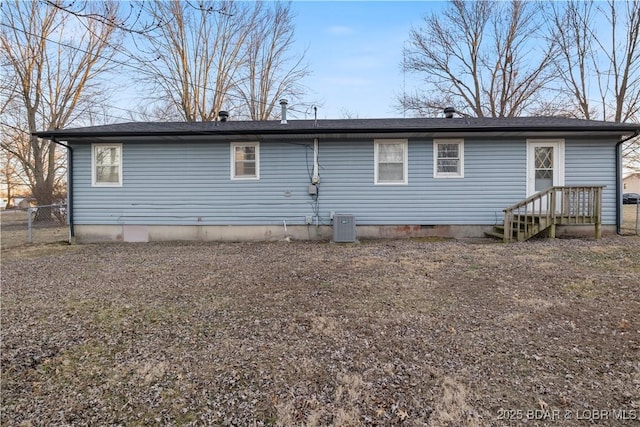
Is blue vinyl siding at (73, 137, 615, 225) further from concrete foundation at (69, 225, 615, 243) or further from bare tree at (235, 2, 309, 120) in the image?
bare tree at (235, 2, 309, 120)

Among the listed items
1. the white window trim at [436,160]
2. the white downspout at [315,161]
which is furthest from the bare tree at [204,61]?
the white window trim at [436,160]

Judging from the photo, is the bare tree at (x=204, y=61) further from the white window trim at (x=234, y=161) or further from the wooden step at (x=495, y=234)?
the wooden step at (x=495, y=234)

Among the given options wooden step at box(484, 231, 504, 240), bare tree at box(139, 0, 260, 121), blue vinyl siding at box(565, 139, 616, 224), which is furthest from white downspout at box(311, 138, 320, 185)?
bare tree at box(139, 0, 260, 121)

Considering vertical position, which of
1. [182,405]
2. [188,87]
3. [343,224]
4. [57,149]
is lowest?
[182,405]

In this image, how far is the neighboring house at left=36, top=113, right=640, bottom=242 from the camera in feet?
27.3

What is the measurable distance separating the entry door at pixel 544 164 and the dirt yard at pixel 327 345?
329 cm

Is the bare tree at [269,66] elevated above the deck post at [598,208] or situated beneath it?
elevated above

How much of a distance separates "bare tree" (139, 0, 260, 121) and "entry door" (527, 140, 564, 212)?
16.9 metres

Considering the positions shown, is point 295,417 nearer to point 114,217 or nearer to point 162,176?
point 162,176

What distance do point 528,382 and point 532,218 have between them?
6.62m

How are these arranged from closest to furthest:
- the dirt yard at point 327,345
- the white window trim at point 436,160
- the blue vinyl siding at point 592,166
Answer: the dirt yard at point 327,345, the blue vinyl siding at point 592,166, the white window trim at point 436,160

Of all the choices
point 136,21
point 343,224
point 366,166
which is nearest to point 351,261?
point 343,224

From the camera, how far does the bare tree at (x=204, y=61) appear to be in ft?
60.0

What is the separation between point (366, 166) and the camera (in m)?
8.62
